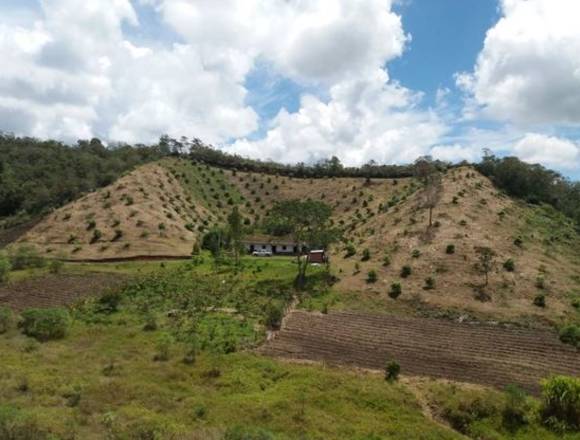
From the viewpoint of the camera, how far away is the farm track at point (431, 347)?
23.7 meters

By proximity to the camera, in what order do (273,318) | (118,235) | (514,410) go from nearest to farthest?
(514,410)
(273,318)
(118,235)

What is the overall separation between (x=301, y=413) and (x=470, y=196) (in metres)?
43.6

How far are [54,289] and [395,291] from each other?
2709 cm

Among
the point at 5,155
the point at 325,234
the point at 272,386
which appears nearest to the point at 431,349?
the point at 272,386

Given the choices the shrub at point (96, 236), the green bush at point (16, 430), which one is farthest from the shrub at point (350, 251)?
the green bush at point (16, 430)

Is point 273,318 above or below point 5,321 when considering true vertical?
above

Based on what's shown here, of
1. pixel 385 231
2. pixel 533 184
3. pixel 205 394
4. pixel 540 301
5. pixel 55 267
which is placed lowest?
pixel 205 394

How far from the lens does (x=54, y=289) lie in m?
37.7

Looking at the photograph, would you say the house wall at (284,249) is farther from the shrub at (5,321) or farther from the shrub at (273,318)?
the shrub at (5,321)

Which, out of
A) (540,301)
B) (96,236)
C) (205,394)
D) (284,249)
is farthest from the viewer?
(284,249)

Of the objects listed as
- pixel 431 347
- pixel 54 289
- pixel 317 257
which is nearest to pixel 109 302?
pixel 54 289

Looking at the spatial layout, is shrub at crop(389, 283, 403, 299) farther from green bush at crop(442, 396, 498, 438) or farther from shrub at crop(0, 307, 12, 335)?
shrub at crop(0, 307, 12, 335)

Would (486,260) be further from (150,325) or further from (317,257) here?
(150,325)

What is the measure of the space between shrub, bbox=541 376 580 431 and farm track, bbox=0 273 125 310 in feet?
98.6
